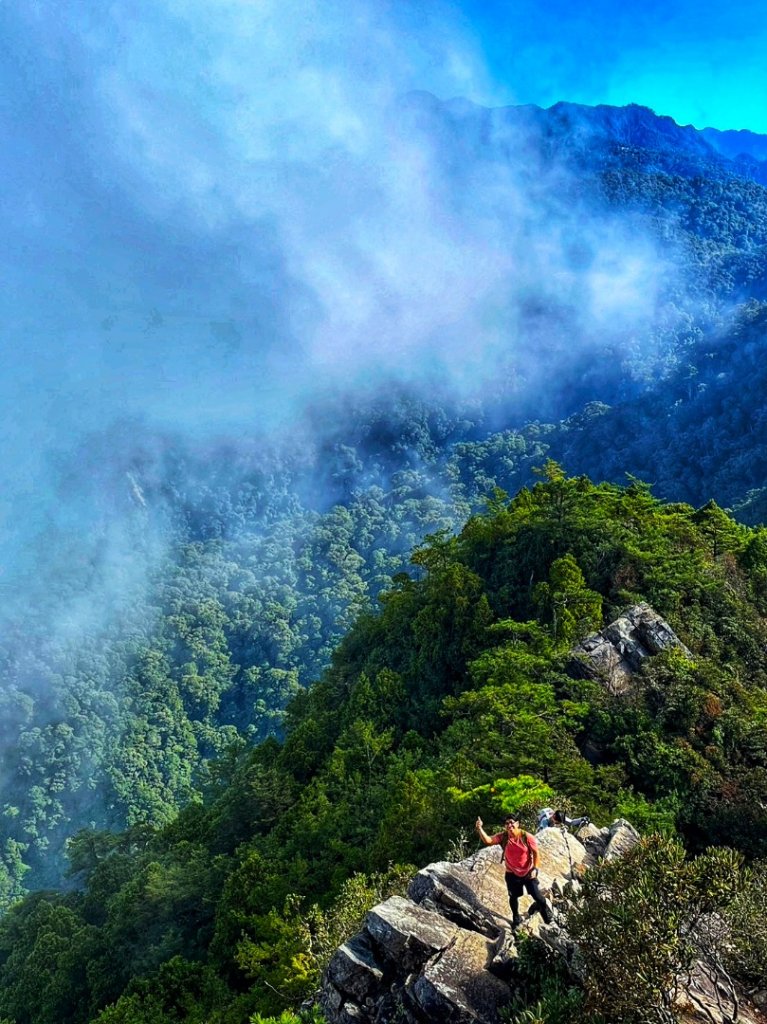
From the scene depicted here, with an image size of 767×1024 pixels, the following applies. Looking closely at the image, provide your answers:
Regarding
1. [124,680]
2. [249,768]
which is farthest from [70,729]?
[249,768]

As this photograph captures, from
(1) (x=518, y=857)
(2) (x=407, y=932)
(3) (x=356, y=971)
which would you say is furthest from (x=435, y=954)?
(1) (x=518, y=857)

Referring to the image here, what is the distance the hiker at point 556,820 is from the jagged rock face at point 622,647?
11.3 meters

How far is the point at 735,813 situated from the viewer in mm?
23219

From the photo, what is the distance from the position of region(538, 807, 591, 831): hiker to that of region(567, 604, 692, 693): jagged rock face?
1128cm

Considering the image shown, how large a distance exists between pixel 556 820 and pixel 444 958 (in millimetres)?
8076

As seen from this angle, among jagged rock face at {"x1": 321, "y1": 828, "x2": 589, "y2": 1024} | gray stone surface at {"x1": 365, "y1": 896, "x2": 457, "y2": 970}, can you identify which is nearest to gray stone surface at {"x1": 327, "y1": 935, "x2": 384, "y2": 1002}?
jagged rock face at {"x1": 321, "y1": 828, "x2": 589, "y2": 1024}

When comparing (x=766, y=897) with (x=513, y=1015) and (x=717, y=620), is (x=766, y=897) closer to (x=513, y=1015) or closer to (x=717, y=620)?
(x=513, y=1015)

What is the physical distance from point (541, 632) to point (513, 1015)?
82.7ft

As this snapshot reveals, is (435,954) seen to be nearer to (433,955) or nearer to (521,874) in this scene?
(433,955)

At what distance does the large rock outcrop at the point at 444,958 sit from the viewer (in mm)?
11305

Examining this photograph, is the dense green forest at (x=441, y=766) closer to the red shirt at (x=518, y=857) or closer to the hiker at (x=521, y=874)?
the hiker at (x=521, y=874)

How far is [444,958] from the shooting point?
40.3 ft

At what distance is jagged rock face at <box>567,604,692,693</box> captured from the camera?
102 ft

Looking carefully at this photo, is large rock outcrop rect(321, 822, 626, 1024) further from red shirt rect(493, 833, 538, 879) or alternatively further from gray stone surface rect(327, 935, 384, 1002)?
red shirt rect(493, 833, 538, 879)
